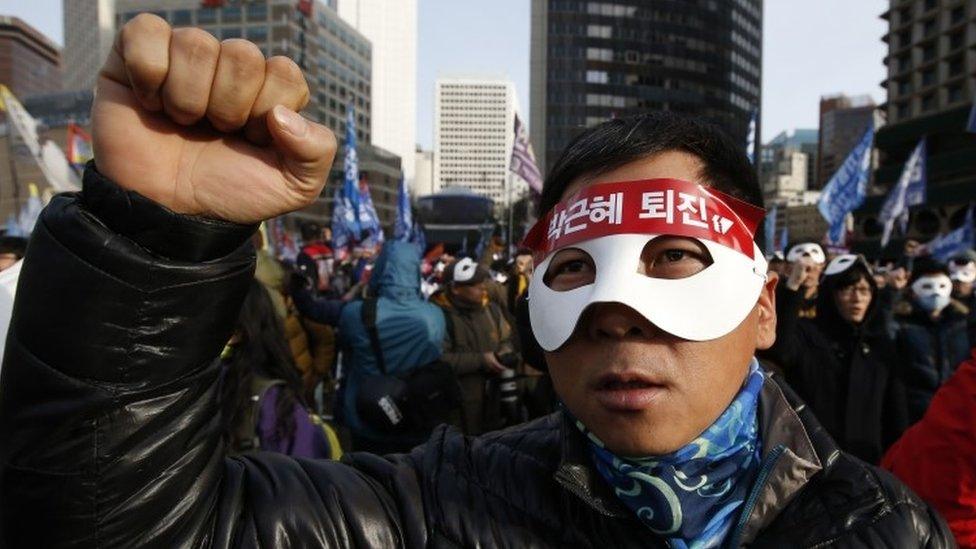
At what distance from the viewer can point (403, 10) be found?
12612 cm

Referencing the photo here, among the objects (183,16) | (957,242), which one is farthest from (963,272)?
(183,16)

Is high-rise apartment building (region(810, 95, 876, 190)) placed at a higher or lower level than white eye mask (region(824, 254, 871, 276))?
higher

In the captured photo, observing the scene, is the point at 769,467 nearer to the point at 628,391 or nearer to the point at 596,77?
the point at 628,391

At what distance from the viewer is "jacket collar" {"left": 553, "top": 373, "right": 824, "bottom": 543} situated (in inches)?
50.5

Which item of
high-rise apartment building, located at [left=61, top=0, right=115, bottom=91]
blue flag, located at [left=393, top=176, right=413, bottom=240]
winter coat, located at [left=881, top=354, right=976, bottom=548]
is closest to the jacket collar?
winter coat, located at [left=881, top=354, right=976, bottom=548]

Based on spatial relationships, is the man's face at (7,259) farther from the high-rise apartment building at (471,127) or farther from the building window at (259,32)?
the high-rise apartment building at (471,127)

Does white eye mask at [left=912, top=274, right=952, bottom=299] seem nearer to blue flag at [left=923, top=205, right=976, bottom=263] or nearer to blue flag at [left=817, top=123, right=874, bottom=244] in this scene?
blue flag at [left=817, top=123, right=874, bottom=244]

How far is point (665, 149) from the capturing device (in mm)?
1384

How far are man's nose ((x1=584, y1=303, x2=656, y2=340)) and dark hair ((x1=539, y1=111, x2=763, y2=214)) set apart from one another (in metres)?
0.31

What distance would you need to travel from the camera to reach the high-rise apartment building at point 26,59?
114 metres

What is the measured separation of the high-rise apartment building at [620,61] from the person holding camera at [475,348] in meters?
85.9

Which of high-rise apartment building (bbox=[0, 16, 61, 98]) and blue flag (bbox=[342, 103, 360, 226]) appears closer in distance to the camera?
blue flag (bbox=[342, 103, 360, 226])

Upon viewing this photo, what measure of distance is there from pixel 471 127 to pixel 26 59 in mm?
96475

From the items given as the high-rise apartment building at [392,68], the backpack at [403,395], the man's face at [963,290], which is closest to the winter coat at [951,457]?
the backpack at [403,395]
